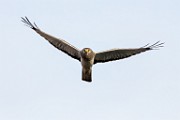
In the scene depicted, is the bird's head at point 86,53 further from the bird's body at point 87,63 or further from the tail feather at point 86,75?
the tail feather at point 86,75

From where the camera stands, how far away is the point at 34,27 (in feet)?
40.2

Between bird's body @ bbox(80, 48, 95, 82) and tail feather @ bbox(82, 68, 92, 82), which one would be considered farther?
tail feather @ bbox(82, 68, 92, 82)

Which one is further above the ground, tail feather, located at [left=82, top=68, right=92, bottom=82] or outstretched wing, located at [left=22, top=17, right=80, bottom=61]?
outstretched wing, located at [left=22, top=17, right=80, bottom=61]

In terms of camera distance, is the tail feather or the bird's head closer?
the bird's head

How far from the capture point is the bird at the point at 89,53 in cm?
1077

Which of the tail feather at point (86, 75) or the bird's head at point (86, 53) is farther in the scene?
the tail feather at point (86, 75)

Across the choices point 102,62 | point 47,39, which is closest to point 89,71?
point 102,62

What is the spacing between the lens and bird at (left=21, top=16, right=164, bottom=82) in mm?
10773

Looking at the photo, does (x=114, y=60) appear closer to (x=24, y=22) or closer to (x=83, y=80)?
(x=83, y=80)

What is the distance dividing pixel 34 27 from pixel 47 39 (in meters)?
0.75

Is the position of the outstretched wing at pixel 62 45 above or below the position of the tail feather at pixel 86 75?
Answer: above

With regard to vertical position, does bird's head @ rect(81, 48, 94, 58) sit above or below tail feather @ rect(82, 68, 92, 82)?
above

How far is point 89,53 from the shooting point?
10641mm

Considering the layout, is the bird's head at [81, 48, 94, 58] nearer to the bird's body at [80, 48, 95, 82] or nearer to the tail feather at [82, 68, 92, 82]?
the bird's body at [80, 48, 95, 82]
